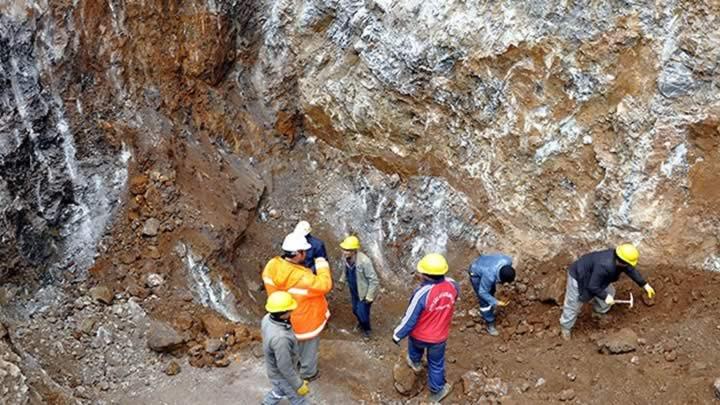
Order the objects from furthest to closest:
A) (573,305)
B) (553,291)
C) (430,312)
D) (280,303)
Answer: (553,291)
(573,305)
(430,312)
(280,303)

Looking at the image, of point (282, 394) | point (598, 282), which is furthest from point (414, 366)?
point (598, 282)

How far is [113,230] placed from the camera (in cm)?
809

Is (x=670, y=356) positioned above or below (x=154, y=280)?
above

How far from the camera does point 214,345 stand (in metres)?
7.04

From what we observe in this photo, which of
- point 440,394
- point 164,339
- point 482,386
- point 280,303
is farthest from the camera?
point 164,339

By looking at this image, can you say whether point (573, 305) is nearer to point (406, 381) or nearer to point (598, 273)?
point (598, 273)

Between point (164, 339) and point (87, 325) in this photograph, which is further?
point (87, 325)

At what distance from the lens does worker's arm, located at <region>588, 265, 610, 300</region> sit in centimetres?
674

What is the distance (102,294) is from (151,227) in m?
1.05

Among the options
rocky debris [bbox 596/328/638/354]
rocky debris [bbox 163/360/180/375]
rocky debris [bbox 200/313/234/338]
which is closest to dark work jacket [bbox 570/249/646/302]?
rocky debris [bbox 596/328/638/354]

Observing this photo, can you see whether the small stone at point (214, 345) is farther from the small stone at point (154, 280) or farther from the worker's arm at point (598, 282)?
the worker's arm at point (598, 282)

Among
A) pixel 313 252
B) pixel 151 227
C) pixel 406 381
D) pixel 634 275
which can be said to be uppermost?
pixel 634 275

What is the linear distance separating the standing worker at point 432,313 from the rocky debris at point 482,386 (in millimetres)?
418

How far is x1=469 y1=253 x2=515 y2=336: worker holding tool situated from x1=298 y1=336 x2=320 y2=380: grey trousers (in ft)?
6.95
